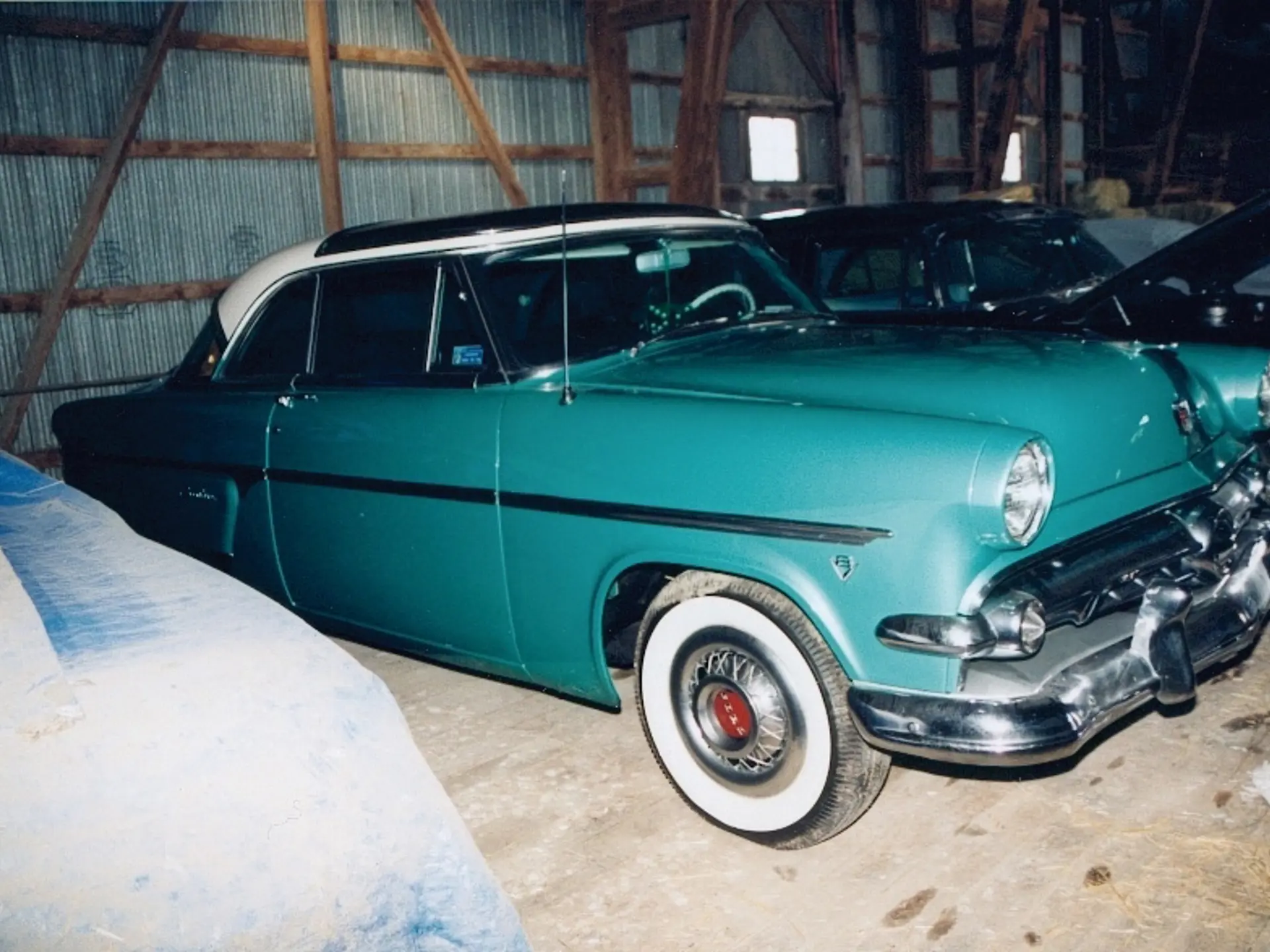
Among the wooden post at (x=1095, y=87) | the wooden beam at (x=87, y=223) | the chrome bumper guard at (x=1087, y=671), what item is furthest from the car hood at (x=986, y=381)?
the wooden post at (x=1095, y=87)

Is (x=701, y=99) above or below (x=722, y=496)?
above

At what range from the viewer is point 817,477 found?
8.95 feet

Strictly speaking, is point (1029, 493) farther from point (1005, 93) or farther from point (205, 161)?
point (1005, 93)

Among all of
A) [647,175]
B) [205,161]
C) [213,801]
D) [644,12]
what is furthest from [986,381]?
[647,175]

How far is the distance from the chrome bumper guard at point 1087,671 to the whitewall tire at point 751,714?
181mm

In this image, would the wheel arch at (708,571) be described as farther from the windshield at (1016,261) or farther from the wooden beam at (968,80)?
the wooden beam at (968,80)

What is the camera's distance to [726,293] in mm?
4031

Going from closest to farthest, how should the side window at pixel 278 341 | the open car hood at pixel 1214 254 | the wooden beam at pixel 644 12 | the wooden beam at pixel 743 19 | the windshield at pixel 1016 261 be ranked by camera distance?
1. the side window at pixel 278 341
2. the open car hood at pixel 1214 254
3. the windshield at pixel 1016 261
4. the wooden beam at pixel 644 12
5. the wooden beam at pixel 743 19

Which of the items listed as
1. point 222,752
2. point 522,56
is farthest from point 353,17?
point 222,752

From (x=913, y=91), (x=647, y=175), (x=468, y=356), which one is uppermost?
(x=913, y=91)

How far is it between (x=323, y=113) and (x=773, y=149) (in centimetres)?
689

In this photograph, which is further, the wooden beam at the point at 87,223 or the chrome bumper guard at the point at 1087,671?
the wooden beam at the point at 87,223

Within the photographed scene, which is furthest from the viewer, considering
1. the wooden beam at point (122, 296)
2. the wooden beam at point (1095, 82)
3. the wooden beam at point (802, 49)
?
the wooden beam at point (1095, 82)

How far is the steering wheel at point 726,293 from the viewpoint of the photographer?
3910mm
